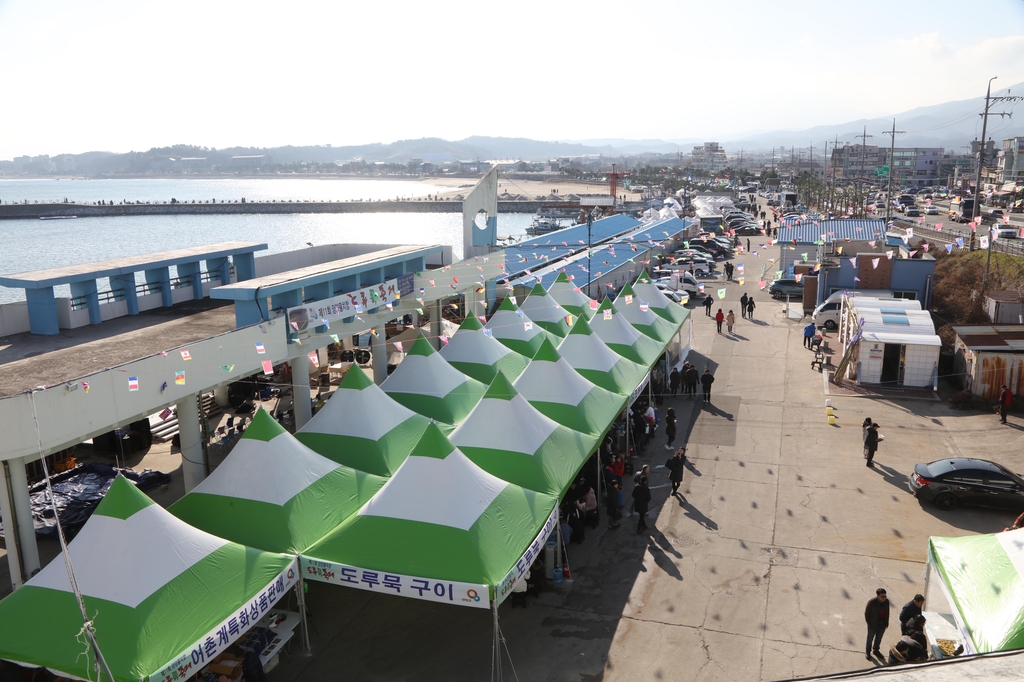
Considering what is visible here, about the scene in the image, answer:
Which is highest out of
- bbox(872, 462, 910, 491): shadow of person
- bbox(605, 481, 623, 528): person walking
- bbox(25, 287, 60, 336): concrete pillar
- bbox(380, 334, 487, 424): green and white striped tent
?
bbox(25, 287, 60, 336): concrete pillar

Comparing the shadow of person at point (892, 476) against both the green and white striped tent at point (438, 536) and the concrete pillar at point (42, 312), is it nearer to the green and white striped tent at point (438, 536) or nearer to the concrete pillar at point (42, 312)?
the green and white striped tent at point (438, 536)

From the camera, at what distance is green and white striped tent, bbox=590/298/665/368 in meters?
19.3

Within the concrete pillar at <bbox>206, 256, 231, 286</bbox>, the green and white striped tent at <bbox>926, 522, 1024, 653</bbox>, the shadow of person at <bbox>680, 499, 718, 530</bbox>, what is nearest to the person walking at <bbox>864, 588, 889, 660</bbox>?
the green and white striped tent at <bbox>926, 522, 1024, 653</bbox>

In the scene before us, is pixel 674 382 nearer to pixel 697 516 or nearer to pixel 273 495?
pixel 697 516

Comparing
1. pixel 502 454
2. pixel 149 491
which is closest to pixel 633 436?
pixel 502 454

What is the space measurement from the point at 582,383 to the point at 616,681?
709 cm

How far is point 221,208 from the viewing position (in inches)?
5517

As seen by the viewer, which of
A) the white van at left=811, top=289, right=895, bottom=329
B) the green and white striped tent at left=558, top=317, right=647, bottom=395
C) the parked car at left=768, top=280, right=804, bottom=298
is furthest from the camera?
the parked car at left=768, top=280, right=804, bottom=298

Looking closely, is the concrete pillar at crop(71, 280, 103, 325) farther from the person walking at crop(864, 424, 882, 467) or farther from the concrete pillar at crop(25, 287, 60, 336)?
the person walking at crop(864, 424, 882, 467)

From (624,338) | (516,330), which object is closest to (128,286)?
(516,330)

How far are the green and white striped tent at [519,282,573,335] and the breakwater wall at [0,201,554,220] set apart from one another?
108 metres

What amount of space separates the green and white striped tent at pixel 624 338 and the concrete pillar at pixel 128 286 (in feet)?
40.4

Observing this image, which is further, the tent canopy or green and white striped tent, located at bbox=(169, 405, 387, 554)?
the tent canopy

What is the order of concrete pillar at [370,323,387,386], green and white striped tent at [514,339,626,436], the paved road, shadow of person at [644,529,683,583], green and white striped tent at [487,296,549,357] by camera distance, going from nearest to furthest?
the paved road, shadow of person at [644,529,683,583], green and white striped tent at [514,339,626,436], green and white striped tent at [487,296,549,357], concrete pillar at [370,323,387,386]
